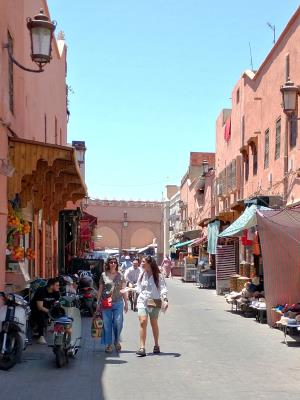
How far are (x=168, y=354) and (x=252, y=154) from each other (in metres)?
13.4

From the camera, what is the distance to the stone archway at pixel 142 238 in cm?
7200

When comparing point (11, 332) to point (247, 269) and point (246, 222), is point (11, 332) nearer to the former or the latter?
point (246, 222)

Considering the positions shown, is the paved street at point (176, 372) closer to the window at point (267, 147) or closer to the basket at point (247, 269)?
the window at point (267, 147)

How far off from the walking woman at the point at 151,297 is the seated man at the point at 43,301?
56.9 inches

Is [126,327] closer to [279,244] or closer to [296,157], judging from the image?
[279,244]

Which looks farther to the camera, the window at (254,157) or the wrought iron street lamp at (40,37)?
the window at (254,157)

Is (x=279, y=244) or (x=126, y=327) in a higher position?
(x=279, y=244)

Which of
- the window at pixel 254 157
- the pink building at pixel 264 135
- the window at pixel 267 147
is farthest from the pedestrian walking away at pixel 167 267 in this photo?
the window at pixel 267 147

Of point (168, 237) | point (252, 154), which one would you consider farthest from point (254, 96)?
point (168, 237)

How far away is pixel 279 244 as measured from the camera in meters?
13.2

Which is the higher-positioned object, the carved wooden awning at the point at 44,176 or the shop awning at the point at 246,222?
the carved wooden awning at the point at 44,176

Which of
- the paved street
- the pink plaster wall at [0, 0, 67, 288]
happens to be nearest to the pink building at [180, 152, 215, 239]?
the pink plaster wall at [0, 0, 67, 288]

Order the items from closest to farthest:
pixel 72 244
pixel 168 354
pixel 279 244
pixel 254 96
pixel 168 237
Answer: pixel 168 354, pixel 279 244, pixel 254 96, pixel 72 244, pixel 168 237

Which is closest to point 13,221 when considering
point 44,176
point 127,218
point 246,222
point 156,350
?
point 44,176
